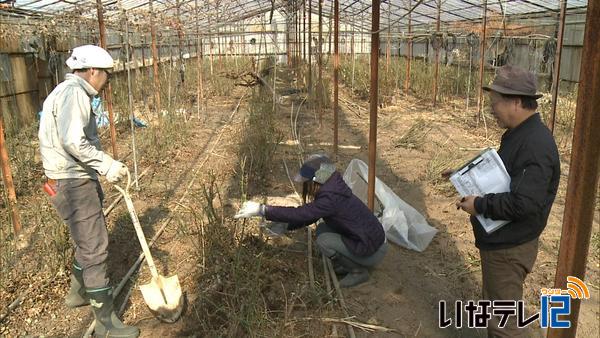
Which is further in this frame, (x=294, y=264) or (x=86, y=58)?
(x=294, y=264)

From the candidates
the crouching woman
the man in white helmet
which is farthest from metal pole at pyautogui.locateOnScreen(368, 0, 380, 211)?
the man in white helmet

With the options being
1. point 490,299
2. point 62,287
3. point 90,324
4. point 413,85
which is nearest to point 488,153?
point 490,299

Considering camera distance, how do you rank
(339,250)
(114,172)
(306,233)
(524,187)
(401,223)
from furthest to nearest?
(306,233) → (401,223) → (339,250) → (114,172) → (524,187)

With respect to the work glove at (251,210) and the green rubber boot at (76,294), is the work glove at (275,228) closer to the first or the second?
the work glove at (251,210)

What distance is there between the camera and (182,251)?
11.7 feet

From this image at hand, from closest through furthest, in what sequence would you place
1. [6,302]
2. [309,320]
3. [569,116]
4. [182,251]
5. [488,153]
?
[488,153] → [309,320] → [6,302] → [182,251] → [569,116]

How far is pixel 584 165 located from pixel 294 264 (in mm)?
2238

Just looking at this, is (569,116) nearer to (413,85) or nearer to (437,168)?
(437,168)

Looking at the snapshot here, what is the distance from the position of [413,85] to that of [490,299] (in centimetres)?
1098

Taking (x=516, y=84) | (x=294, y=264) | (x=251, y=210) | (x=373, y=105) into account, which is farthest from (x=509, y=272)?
(x=373, y=105)

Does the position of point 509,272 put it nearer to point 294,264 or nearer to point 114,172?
point 294,264

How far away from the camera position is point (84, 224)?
8.57 feet

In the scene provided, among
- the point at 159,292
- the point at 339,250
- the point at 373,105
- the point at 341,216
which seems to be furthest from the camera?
the point at 373,105

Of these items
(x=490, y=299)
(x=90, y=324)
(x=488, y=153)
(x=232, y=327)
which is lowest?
(x=90, y=324)
